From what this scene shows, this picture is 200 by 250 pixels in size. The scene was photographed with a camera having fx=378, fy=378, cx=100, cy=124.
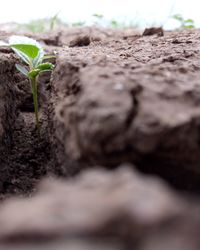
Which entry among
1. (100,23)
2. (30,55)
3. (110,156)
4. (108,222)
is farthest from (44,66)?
(100,23)

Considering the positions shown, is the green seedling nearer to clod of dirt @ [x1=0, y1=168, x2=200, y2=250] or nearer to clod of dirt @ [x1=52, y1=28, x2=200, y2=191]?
clod of dirt @ [x1=52, y1=28, x2=200, y2=191]

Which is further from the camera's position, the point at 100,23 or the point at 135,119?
the point at 100,23

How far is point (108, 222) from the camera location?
0.50 metres

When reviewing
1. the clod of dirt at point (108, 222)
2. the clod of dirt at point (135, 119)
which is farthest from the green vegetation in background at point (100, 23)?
the clod of dirt at point (108, 222)

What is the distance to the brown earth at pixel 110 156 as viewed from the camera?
50cm

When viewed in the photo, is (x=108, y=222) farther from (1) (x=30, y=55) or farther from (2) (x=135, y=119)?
(1) (x=30, y=55)

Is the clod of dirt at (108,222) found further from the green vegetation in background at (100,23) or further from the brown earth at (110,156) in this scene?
the green vegetation in background at (100,23)

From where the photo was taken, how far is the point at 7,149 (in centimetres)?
119

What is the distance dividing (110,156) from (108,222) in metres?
0.24

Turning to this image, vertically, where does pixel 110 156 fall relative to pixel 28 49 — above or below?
below

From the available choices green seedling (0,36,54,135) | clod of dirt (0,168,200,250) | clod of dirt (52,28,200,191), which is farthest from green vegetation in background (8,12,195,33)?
clod of dirt (0,168,200,250)

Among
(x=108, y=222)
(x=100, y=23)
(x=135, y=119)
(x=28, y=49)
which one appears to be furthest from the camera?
(x=100, y=23)

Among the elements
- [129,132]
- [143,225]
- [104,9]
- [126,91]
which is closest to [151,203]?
[143,225]

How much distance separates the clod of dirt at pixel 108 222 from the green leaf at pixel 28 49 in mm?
737
